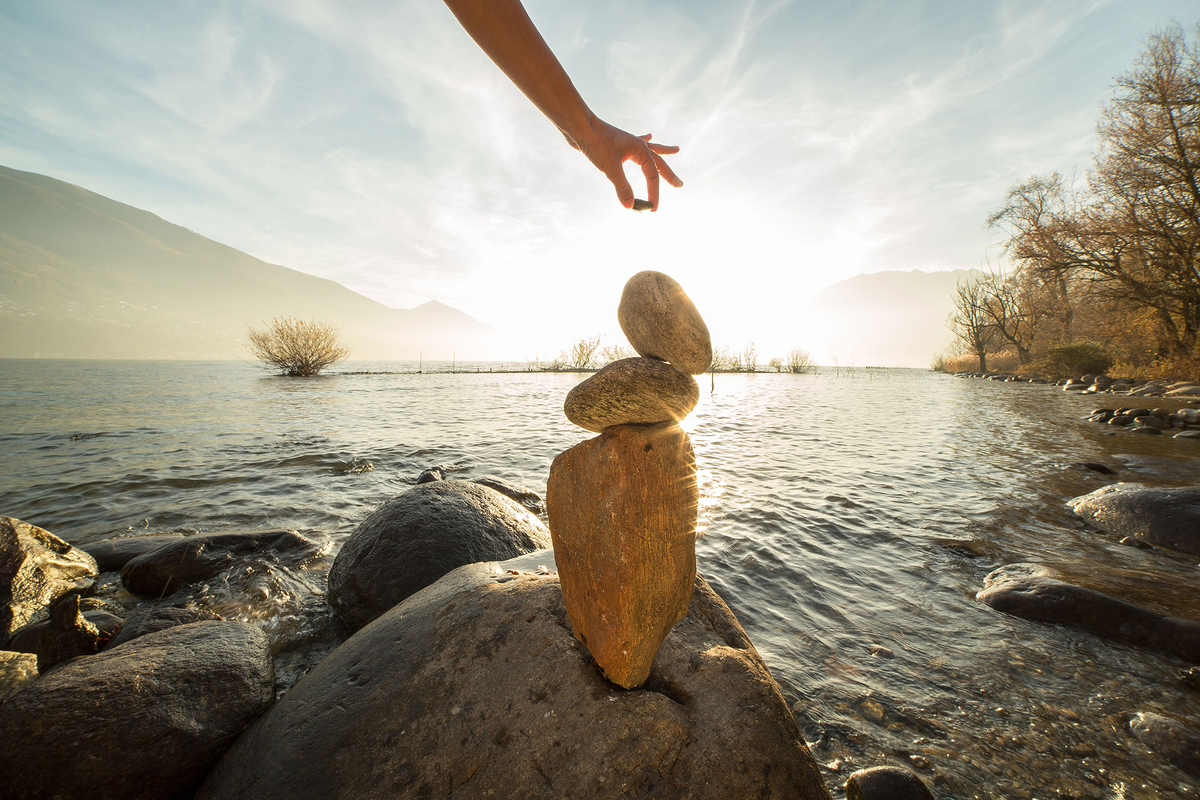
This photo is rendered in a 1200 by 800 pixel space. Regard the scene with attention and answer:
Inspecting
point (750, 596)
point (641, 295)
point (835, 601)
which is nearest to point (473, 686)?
point (641, 295)

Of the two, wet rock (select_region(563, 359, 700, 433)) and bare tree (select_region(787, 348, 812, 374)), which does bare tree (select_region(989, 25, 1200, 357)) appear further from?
bare tree (select_region(787, 348, 812, 374))

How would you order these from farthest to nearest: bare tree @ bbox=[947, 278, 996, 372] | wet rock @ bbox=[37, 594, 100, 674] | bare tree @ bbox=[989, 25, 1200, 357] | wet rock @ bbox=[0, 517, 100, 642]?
1. bare tree @ bbox=[947, 278, 996, 372]
2. bare tree @ bbox=[989, 25, 1200, 357]
3. wet rock @ bbox=[0, 517, 100, 642]
4. wet rock @ bbox=[37, 594, 100, 674]

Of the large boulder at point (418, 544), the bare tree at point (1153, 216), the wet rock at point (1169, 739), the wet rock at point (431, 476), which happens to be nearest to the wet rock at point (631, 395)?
the large boulder at point (418, 544)

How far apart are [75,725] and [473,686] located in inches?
77.0

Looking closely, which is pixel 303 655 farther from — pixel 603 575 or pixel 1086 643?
pixel 1086 643

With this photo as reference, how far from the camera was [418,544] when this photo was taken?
423cm

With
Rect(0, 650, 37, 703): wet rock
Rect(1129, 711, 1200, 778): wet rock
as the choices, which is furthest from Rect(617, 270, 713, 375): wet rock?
Rect(0, 650, 37, 703): wet rock

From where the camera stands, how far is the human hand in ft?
6.66

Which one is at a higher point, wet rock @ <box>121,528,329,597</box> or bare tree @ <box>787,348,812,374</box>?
bare tree @ <box>787,348,812,374</box>

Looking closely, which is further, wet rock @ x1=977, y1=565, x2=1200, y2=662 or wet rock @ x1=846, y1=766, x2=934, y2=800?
wet rock @ x1=977, y1=565, x2=1200, y2=662

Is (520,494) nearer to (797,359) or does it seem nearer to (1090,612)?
(1090,612)

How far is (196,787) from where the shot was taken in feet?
7.34

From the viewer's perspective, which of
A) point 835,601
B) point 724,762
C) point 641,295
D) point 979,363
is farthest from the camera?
point 979,363

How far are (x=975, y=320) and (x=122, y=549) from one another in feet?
195
